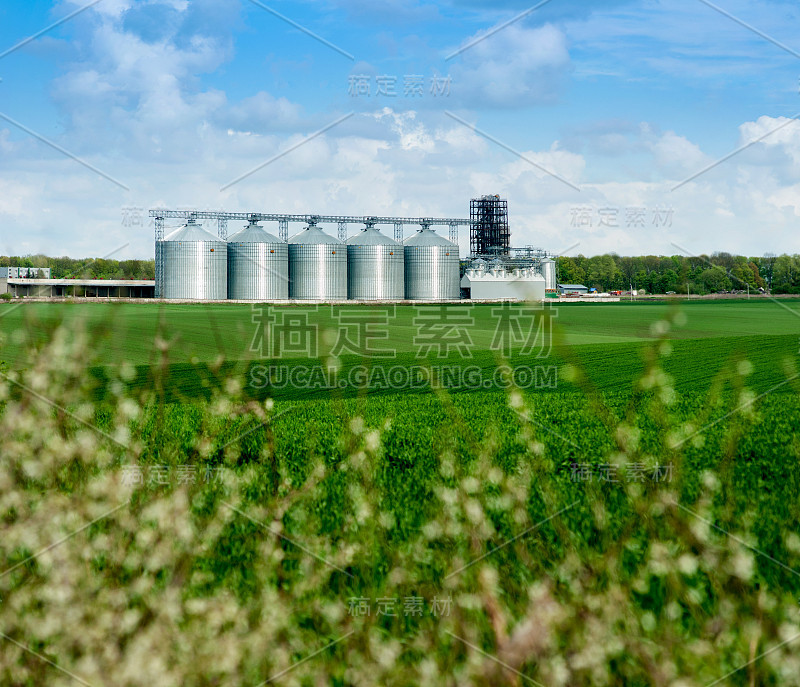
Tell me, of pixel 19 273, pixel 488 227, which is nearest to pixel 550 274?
pixel 488 227

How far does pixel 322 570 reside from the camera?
16.9ft

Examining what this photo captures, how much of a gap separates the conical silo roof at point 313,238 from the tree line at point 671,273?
29307mm

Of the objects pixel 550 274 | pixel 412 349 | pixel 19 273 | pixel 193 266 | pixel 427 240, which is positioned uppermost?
pixel 427 240

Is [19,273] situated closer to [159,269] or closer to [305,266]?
[159,269]

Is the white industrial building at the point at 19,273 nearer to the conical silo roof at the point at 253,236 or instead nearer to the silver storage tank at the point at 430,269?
the conical silo roof at the point at 253,236

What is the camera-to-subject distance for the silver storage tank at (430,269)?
224 ft

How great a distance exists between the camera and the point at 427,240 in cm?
6912

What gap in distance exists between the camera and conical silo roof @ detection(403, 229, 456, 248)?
6894 centimetres

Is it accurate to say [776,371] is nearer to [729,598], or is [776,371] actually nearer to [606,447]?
[606,447]

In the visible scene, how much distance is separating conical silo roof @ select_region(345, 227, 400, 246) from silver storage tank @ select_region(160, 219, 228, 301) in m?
12.1

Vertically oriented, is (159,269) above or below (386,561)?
above

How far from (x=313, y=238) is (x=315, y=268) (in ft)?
9.78

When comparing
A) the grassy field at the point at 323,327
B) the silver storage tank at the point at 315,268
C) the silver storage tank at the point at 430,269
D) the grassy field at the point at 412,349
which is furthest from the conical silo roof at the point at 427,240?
the grassy field at the point at 412,349

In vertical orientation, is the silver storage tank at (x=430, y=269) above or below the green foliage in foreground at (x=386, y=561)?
above
